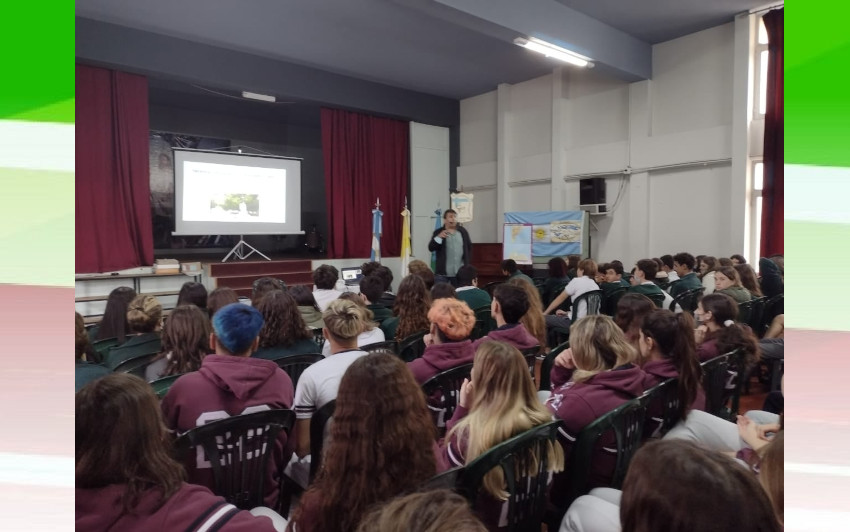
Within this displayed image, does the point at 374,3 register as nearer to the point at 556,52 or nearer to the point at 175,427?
the point at 556,52

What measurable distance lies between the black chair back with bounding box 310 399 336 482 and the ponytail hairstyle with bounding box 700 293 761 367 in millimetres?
1844

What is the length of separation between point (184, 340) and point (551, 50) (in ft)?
18.1

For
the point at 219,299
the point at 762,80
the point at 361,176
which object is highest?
the point at 762,80

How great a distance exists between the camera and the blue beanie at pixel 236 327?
180 cm

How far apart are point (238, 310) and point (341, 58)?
6561 mm

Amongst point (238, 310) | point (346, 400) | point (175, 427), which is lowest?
point (175, 427)

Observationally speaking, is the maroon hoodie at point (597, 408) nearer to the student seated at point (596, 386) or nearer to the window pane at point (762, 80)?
the student seated at point (596, 386)

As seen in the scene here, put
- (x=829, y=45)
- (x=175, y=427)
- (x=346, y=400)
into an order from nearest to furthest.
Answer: (x=829, y=45)
(x=346, y=400)
(x=175, y=427)

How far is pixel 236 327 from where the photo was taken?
1.80 metres

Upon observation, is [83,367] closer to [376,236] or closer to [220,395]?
[220,395]

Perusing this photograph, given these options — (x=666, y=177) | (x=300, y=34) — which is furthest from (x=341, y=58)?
(x=666, y=177)

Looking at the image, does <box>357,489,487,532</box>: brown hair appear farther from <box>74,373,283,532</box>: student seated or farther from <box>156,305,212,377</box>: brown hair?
<box>156,305,212,377</box>: brown hair

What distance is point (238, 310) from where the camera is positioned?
184 cm

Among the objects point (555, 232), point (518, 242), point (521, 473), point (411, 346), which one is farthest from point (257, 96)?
point (521, 473)
